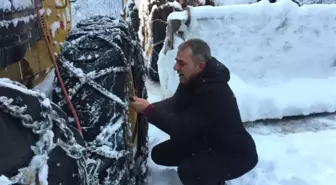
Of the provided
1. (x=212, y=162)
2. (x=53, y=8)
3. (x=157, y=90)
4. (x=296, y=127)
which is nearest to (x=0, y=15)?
(x=53, y=8)

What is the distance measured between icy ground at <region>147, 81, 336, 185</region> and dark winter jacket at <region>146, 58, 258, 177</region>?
1.86 ft

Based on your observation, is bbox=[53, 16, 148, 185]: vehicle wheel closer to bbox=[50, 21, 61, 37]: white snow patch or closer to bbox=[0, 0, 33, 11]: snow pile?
bbox=[0, 0, 33, 11]: snow pile

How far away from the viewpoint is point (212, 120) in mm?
2828

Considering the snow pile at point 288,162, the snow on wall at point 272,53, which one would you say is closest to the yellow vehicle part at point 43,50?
the snow pile at point 288,162

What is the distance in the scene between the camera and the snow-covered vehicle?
1.14 metres

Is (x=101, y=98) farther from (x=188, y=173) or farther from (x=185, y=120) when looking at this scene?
(x=188, y=173)

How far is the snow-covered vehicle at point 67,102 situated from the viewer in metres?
1.14

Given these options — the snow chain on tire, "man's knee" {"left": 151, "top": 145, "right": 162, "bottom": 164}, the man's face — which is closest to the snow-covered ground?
"man's knee" {"left": 151, "top": 145, "right": 162, "bottom": 164}

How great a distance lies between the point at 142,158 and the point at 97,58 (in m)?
1.14

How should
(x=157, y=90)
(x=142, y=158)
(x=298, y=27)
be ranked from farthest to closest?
(x=157, y=90)
(x=298, y=27)
(x=142, y=158)

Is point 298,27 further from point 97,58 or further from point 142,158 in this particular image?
point 97,58

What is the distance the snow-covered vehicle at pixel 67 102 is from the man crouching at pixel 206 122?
33 centimetres

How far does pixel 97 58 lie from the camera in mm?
2236

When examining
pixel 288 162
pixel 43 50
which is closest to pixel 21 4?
pixel 43 50
